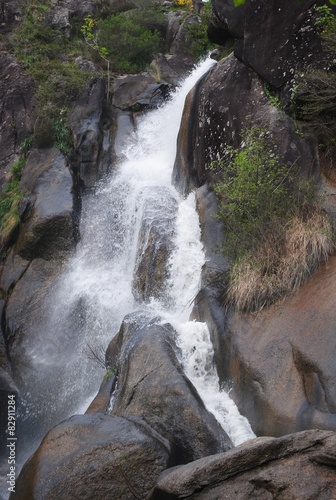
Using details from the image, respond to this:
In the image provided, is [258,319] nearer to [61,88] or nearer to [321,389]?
[321,389]

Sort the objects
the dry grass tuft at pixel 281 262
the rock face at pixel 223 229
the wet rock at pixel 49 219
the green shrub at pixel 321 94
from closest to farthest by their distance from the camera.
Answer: the rock face at pixel 223 229 → the dry grass tuft at pixel 281 262 → the green shrub at pixel 321 94 → the wet rock at pixel 49 219

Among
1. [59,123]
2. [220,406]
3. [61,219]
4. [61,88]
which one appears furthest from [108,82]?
[220,406]

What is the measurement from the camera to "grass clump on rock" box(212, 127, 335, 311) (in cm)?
841

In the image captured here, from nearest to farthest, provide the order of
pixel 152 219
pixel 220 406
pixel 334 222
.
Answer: pixel 220 406
pixel 334 222
pixel 152 219

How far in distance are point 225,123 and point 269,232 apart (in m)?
4.27

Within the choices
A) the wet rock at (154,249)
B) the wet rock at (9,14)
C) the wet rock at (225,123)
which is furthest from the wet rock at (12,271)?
the wet rock at (9,14)

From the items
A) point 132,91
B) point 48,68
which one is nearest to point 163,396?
point 132,91

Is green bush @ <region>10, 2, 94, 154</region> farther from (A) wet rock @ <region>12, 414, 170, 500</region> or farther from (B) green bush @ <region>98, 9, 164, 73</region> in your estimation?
(A) wet rock @ <region>12, 414, 170, 500</region>

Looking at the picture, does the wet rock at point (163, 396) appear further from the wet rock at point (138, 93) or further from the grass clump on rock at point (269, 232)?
the wet rock at point (138, 93)

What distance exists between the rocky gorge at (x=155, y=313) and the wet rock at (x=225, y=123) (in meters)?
0.04

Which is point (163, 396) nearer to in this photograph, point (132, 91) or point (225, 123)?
point (225, 123)

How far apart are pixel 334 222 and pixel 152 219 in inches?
194

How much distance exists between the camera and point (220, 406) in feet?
26.2

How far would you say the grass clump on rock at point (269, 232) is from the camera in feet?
27.6
